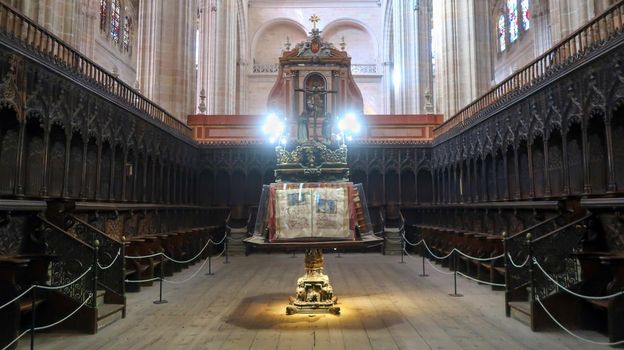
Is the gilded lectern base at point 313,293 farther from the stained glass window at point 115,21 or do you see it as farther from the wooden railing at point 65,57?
the stained glass window at point 115,21

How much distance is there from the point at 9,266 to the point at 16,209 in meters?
0.93

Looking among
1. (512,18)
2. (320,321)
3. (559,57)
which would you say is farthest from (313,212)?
(512,18)

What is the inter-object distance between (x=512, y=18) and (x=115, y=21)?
25176 mm

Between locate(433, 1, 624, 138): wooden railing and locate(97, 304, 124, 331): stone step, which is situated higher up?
locate(433, 1, 624, 138): wooden railing

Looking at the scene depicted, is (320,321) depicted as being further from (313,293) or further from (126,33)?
(126,33)

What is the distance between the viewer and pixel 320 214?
18.7 ft

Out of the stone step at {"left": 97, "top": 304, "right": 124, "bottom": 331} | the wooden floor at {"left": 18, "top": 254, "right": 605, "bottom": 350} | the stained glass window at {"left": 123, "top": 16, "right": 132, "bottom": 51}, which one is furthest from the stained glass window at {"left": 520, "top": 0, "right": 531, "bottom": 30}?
the stone step at {"left": 97, "top": 304, "right": 124, "bottom": 331}

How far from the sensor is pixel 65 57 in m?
8.37

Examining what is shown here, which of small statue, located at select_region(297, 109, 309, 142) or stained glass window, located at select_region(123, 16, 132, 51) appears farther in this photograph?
stained glass window, located at select_region(123, 16, 132, 51)

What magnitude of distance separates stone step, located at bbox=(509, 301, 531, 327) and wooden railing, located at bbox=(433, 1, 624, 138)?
12.8 ft

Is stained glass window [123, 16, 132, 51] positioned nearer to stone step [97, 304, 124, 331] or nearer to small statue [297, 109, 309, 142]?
small statue [297, 109, 309, 142]

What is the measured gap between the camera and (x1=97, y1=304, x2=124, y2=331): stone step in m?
5.64

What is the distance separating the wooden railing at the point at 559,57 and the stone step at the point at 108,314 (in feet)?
25.3

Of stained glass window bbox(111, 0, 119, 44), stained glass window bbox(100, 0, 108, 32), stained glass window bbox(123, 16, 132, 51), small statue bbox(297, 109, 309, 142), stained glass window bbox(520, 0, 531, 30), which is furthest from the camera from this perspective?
stained glass window bbox(123, 16, 132, 51)
